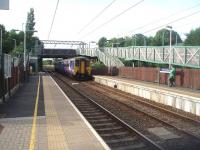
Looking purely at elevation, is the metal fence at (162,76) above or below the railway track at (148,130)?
above

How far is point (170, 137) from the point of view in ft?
41.2

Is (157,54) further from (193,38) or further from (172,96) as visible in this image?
(193,38)

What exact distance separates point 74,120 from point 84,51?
267ft

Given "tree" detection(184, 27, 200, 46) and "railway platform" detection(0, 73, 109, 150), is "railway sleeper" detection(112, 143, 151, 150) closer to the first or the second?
"railway platform" detection(0, 73, 109, 150)

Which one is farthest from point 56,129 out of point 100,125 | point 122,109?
point 122,109

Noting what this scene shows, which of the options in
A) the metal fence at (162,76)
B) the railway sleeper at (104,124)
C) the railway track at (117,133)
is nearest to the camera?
the railway track at (117,133)

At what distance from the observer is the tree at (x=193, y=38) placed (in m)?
90.4

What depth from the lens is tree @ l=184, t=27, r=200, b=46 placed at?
90438mm

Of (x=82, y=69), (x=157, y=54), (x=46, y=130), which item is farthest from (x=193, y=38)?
(x=46, y=130)

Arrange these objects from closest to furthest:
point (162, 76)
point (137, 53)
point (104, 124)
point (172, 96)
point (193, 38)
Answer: point (104, 124) < point (172, 96) < point (162, 76) < point (137, 53) < point (193, 38)

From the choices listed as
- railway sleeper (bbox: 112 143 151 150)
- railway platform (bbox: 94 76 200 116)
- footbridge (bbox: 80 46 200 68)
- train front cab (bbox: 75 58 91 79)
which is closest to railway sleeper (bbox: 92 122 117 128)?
railway sleeper (bbox: 112 143 151 150)

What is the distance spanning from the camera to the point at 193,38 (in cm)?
9188

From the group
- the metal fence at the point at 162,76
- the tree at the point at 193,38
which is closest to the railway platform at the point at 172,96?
the metal fence at the point at 162,76

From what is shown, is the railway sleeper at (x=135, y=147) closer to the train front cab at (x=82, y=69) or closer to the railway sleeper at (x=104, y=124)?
the railway sleeper at (x=104, y=124)
